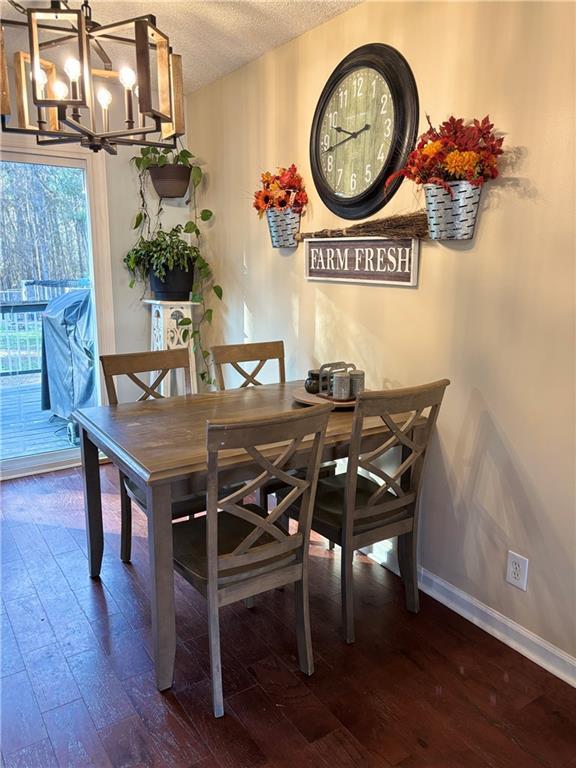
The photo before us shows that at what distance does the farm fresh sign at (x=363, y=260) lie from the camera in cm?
243

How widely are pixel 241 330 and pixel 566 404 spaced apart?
2.33 meters

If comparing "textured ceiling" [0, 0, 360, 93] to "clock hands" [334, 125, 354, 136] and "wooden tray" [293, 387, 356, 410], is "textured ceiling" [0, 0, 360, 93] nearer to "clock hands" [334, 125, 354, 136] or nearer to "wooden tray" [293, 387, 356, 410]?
"clock hands" [334, 125, 354, 136]

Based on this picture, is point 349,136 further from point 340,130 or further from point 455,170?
point 455,170

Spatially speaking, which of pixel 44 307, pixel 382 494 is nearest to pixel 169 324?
pixel 44 307

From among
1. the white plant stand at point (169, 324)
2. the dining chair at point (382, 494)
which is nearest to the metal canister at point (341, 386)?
the dining chair at point (382, 494)

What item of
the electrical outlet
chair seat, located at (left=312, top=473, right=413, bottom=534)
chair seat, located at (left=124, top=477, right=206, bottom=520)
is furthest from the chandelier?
the electrical outlet

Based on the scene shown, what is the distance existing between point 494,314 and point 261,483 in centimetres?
111

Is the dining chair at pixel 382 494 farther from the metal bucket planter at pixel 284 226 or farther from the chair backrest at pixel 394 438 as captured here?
the metal bucket planter at pixel 284 226

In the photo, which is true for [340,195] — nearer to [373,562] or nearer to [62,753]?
[373,562]

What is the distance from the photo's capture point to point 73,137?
1.78 metres


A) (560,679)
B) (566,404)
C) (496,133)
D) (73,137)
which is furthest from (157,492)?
(496,133)

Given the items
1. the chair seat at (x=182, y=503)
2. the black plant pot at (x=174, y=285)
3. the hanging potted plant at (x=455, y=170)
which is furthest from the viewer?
the black plant pot at (x=174, y=285)

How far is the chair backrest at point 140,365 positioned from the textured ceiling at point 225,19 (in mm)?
1618

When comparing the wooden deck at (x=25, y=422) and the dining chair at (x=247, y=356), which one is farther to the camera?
the wooden deck at (x=25, y=422)
